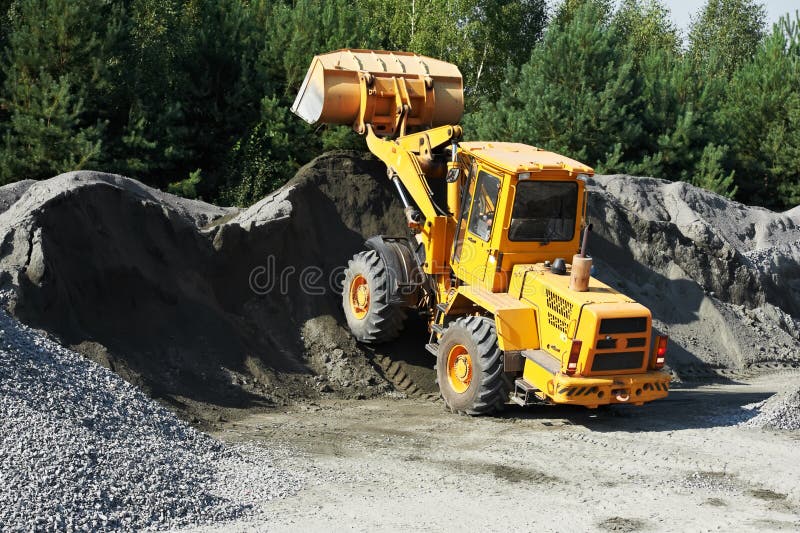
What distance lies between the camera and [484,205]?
11.3m

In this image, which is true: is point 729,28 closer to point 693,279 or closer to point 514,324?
point 693,279

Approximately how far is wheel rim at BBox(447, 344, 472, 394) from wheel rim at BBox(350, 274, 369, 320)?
5.27ft

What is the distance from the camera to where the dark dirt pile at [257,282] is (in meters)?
11.2

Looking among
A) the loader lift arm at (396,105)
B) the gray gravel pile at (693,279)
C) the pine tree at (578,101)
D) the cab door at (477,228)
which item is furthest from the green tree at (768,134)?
the cab door at (477,228)

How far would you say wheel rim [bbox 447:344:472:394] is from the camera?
11.2 metres

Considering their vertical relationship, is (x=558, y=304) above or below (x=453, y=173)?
below

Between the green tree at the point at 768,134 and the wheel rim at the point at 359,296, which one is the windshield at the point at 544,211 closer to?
the wheel rim at the point at 359,296

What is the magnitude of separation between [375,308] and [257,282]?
1.73 m

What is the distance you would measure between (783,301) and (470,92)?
52.9 feet

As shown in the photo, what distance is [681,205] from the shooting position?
18.4 metres

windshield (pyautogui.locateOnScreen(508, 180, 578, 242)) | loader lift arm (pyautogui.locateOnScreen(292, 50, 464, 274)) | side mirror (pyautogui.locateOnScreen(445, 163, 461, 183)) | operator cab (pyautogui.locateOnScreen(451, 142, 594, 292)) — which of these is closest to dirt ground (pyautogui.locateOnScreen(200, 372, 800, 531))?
operator cab (pyautogui.locateOnScreen(451, 142, 594, 292))

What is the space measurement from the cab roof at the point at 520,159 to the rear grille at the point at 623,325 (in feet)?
5.46

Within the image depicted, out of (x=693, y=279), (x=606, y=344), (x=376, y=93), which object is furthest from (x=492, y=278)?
(x=693, y=279)

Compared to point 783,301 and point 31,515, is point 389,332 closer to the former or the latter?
point 31,515
